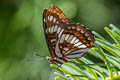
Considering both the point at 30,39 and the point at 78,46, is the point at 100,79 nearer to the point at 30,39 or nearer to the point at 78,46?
the point at 78,46

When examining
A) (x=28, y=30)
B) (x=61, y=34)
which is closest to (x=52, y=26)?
(x=61, y=34)

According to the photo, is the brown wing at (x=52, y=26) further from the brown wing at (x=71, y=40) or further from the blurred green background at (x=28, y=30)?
the blurred green background at (x=28, y=30)

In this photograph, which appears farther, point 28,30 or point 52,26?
point 28,30

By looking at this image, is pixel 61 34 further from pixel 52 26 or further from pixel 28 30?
pixel 28 30

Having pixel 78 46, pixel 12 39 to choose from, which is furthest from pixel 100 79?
pixel 12 39

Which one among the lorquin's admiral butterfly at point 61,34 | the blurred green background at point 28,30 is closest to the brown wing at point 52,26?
the lorquin's admiral butterfly at point 61,34
